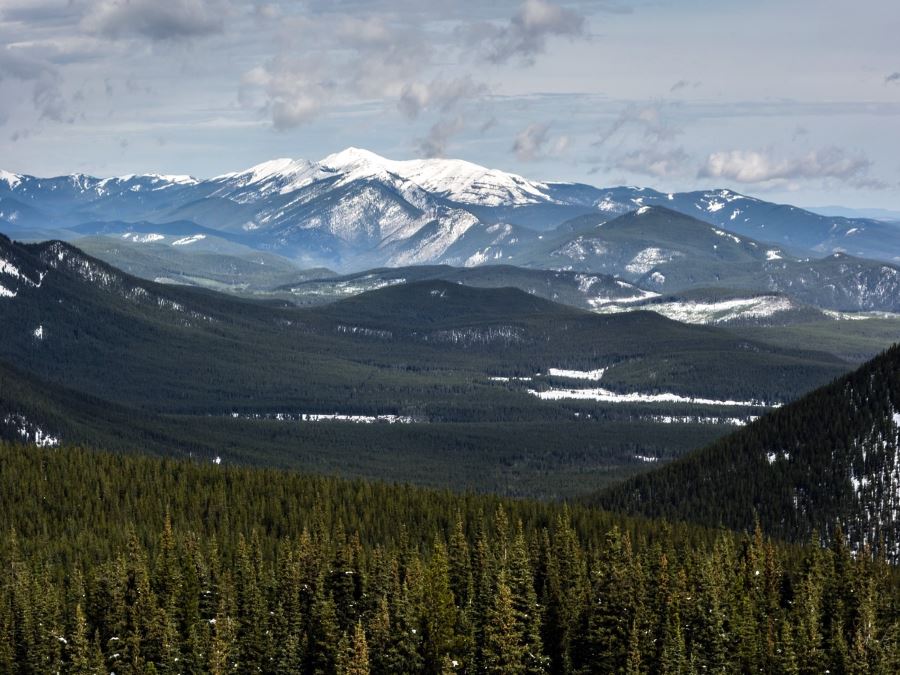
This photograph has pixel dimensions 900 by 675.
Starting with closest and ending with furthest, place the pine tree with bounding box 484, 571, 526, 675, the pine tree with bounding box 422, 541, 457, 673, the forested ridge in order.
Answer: the pine tree with bounding box 484, 571, 526, 675 → the pine tree with bounding box 422, 541, 457, 673 → the forested ridge

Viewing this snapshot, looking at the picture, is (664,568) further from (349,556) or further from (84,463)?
(84,463)

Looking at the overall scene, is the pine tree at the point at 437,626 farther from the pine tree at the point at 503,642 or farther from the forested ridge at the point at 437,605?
the pine tree at the point at 503,642

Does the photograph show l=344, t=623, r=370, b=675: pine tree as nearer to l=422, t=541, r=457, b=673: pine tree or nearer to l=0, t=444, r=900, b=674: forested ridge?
l=0, t=444, r=900, b=674: forested ridge

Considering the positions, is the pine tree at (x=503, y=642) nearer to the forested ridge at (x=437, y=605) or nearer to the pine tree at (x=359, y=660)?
the forested ridge at (x=437, y=605)

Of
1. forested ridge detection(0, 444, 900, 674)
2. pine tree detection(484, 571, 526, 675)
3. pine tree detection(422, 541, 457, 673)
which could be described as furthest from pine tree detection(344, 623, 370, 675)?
pine tree detection(422, 541, 457, 673)

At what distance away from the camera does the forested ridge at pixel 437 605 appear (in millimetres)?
96938

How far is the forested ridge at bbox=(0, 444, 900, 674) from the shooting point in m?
96.9

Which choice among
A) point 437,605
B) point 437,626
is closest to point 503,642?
point 437,626

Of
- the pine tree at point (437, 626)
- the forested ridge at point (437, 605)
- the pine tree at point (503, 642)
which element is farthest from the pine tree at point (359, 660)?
the pine tree at point (437, 626)

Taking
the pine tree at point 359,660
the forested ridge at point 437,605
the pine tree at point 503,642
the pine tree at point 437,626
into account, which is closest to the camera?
the pine tree at point 359,660

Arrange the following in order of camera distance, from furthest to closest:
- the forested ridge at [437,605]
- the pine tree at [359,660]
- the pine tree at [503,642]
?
the forested ridge at [437,605]
the pine tree at [503,642]
the pine tree at [359,660]

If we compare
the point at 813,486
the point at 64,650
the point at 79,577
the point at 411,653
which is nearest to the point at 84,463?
the point at 79,577

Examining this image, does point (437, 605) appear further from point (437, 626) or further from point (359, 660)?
point (359, 660)

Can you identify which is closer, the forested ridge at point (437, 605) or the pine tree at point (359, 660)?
the pine tree at point (359, 660)
